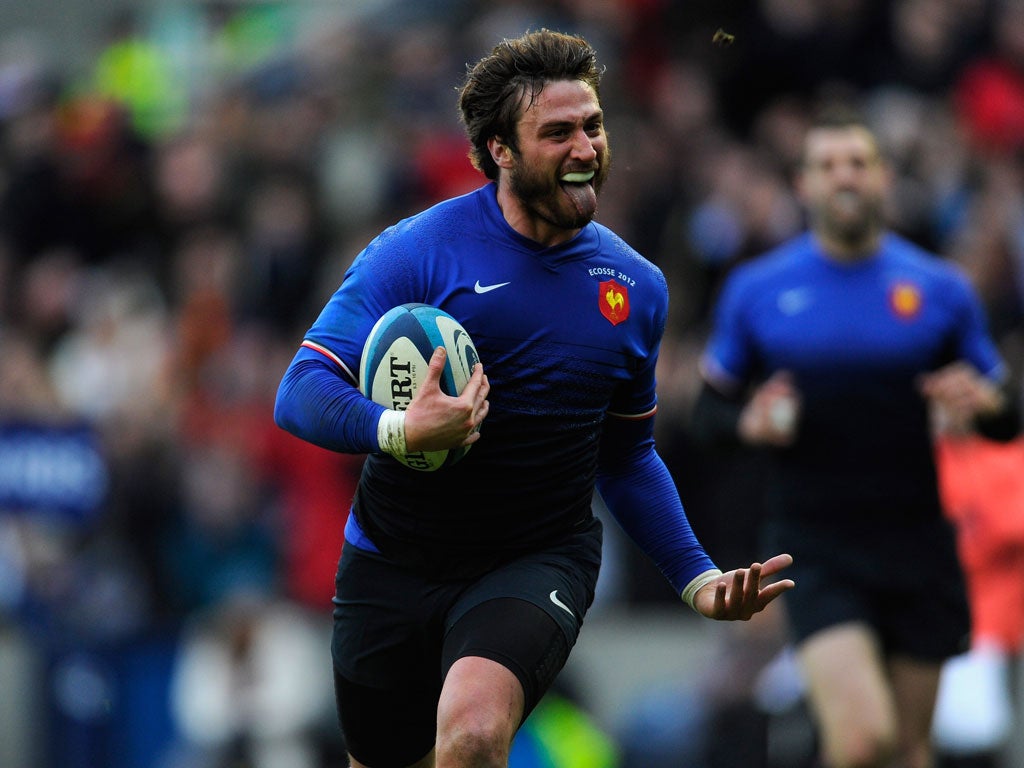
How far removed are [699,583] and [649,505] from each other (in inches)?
14.4

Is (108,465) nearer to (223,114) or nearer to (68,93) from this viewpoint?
(223,114)

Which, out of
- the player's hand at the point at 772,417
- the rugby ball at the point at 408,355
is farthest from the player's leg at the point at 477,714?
the player's hand at the point at 772,417

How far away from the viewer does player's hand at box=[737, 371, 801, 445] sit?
8.04 m

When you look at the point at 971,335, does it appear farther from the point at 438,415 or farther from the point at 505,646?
the point at 438,415

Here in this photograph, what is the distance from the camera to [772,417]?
8.05 m

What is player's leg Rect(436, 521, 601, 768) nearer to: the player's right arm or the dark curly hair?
the player's right arm

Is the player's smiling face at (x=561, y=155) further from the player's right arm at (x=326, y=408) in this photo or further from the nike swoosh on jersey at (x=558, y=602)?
the nike swoosh on jersey at (x=558, y=602)

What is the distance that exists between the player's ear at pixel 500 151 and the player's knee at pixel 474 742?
1738 millimetres

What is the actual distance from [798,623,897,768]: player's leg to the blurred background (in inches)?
93.4

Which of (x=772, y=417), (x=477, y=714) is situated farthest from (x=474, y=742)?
(x=772, y=417)

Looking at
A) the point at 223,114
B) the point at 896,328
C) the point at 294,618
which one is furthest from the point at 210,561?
the point at 896,328

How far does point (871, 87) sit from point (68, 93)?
288 inches

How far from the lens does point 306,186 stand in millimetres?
14242

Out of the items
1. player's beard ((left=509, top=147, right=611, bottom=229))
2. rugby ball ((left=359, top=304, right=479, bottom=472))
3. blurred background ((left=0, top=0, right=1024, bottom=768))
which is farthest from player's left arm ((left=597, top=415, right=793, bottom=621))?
blurred background ((left=0, top=0, right=1024, bottom=768))
